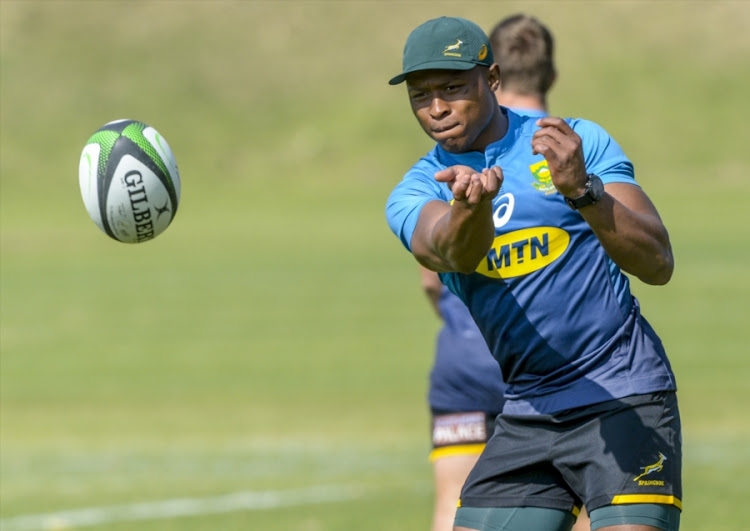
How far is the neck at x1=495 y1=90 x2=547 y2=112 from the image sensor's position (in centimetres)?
695

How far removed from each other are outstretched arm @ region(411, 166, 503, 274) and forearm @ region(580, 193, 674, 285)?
14.4 inches

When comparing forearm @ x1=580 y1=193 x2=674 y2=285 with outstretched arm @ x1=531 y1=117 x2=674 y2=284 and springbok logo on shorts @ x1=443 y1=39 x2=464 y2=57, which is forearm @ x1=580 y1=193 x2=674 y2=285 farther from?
springbok logo on shorts @ x1=443 y1=39 x2=464 y2=57

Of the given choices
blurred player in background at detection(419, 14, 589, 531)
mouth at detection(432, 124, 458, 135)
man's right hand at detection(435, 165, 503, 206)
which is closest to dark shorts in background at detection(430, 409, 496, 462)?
blurred player in background at detection(419, 14, 589, 531)

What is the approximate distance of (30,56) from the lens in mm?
91812

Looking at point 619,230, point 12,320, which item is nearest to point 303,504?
point 619,230

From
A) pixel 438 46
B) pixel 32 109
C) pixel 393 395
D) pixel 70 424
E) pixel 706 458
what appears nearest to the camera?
pixel 438 46

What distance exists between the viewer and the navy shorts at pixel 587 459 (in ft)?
16.3

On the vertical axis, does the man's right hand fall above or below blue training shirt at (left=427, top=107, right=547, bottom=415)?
above

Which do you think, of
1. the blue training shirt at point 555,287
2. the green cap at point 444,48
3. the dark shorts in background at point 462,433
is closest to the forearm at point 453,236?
the blue training shirt at point 555,287

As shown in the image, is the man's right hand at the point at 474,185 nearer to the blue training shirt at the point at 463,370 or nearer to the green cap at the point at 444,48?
the green cap at the point at 444,48

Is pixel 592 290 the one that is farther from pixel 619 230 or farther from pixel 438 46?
pixel 438 46

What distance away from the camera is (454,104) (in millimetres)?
5160

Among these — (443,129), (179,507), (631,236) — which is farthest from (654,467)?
(179,507)

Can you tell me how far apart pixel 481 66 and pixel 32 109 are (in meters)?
84.9
